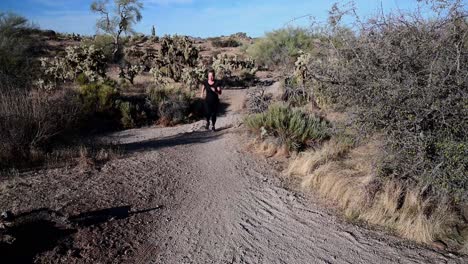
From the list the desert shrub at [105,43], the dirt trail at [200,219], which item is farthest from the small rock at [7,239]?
the desert shrub at [105,43]

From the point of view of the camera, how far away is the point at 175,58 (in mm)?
24969

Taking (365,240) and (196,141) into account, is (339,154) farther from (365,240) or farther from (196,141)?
(196,141)

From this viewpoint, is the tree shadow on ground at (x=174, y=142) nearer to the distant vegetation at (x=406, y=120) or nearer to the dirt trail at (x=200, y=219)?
the dirt trail at (x=200, y=219)

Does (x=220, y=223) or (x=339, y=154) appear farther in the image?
(x=339, y=154)

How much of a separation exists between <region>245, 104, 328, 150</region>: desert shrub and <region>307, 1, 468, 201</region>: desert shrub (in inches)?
87.3

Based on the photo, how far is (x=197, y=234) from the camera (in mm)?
5133

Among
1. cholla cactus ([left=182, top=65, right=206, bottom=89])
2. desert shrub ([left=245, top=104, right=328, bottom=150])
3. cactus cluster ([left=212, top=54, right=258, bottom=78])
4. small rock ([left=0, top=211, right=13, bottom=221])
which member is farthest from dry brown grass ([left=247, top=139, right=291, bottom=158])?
cactus cluster ([left=212, top=54, right=258, bottom=78])

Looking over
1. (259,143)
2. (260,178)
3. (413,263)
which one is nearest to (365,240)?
(413,263)

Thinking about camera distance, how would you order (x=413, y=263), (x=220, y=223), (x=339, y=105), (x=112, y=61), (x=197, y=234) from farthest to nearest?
1. (x=112, y=61)
2. (x=339, y=105)
3. (x=220, y=223)
4. (x=197, y=234)
5. (x=413, y=263)

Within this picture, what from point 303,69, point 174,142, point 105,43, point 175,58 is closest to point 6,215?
point 174,142

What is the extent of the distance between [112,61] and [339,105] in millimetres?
28450

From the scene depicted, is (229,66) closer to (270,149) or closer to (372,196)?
(270,149)

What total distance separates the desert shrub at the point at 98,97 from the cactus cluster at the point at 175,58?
8.16m

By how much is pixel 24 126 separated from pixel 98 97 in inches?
298
